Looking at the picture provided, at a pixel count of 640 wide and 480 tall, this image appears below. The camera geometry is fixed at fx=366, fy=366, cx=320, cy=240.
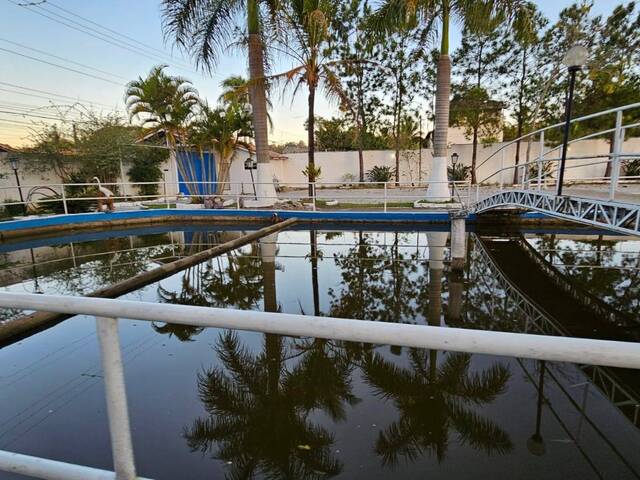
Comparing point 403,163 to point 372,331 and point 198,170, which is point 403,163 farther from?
point 372,331

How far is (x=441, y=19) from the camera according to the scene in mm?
11469

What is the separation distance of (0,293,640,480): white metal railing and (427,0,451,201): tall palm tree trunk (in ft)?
38.9

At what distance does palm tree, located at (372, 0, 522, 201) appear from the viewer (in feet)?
34.2

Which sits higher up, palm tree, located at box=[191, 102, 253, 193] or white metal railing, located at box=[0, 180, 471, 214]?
palm tree, located at box=[191, 102, 253, 193]

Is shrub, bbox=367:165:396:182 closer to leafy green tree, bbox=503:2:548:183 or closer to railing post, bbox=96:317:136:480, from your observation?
leafy green tree, bbox=503:2:548:183

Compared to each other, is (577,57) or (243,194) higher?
(577,57)

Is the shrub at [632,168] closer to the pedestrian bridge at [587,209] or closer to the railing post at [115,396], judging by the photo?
the pedestrian bridge at [587,209]

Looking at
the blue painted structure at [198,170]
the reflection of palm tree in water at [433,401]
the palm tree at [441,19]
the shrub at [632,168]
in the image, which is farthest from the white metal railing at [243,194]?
the shrub at [632,168]

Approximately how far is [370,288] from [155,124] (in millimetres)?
14133

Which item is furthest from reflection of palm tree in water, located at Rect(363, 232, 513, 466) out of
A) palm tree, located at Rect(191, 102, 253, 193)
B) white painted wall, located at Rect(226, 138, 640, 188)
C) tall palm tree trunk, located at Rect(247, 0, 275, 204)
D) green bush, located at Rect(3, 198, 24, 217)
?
white painted wall, located at Rect(226, 138, 640, 188)

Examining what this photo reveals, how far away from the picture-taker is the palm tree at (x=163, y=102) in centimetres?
1466

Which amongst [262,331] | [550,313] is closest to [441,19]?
[550,313]

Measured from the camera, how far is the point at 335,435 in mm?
2520

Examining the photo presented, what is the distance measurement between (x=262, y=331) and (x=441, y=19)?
526 inches
